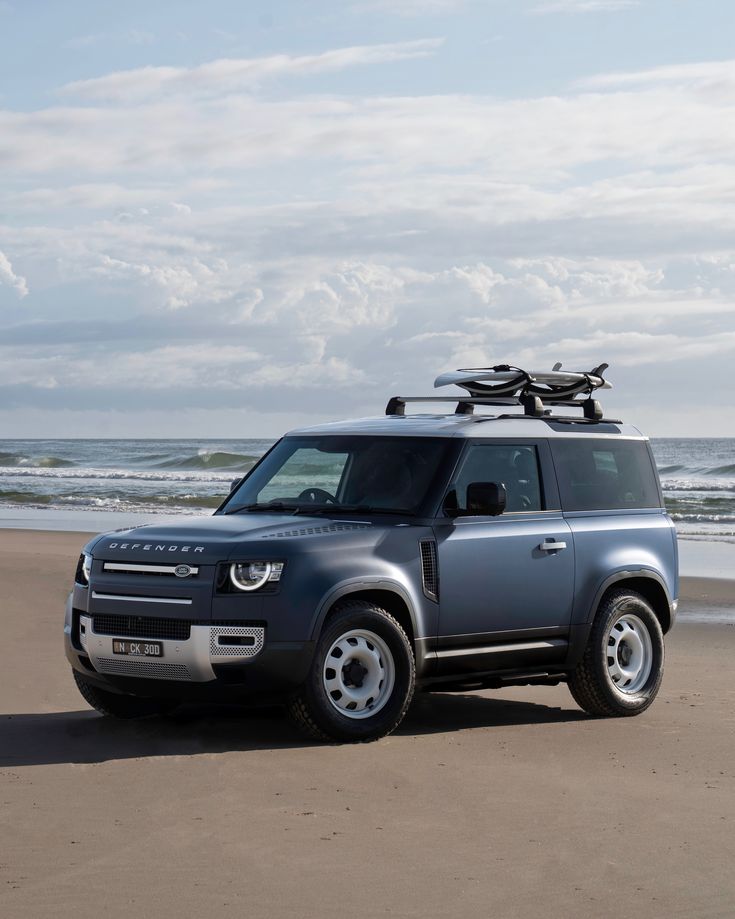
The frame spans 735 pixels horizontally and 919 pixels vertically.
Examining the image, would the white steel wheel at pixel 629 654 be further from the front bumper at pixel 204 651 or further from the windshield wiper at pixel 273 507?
the front bumper at pixel 204 651

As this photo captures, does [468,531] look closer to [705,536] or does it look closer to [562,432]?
[562,432]

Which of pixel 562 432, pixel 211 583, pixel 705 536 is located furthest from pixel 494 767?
pixel 705 536

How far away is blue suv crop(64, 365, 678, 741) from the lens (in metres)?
8.04

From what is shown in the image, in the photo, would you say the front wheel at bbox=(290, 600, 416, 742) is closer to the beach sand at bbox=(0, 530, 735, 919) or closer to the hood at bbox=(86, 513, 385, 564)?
the beach sand at bbox=(0, 530, 735, 919)

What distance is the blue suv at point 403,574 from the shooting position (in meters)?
8.04

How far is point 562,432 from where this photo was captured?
32.2 ft

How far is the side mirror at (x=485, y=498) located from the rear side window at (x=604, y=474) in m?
0.93

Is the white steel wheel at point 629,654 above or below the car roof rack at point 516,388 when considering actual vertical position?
below

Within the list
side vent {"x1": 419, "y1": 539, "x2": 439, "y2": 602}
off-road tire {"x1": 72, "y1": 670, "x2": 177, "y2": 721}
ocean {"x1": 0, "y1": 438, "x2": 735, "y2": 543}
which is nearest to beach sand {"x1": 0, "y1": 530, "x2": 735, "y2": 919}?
off-road tire {"x1": 72, "y1": 670, "x2": 177, "y2": 721}

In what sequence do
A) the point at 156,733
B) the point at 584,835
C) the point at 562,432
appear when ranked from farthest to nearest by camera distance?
the point at 562,432 → the point at 156,733 → the point at 584,835

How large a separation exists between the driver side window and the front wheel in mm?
1115

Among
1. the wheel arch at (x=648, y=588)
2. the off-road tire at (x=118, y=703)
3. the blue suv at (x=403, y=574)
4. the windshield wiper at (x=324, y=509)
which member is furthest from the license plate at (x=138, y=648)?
the wheel arch at (x=648, y=588)

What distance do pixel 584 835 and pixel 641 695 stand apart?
3590 millimetres

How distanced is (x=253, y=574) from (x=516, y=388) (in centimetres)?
301
